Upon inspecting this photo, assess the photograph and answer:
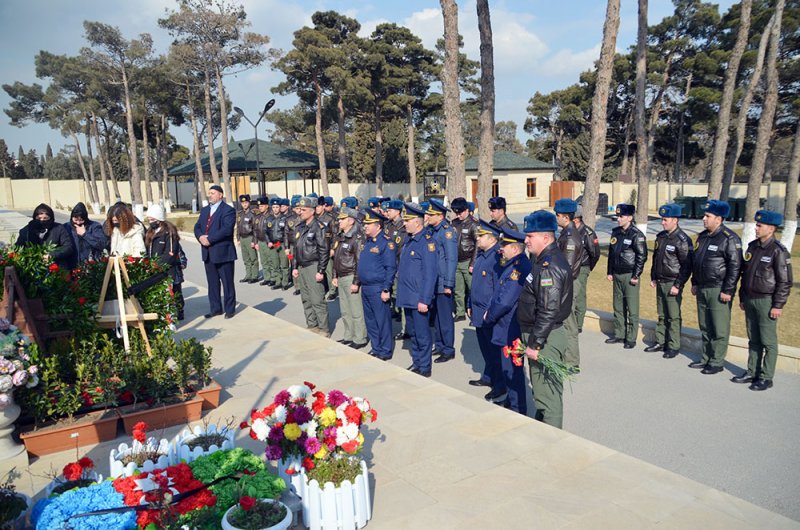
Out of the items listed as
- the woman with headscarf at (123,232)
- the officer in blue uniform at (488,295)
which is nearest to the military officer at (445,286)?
the officer in blue uniform at (488,295)

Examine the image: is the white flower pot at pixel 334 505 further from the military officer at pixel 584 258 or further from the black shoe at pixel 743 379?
the military officer at pixel 584 258

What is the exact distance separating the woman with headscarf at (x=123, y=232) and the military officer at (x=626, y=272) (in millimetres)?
6103

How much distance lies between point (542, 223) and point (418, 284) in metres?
2.45

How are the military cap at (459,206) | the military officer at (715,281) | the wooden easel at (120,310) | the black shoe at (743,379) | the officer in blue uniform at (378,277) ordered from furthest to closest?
the military cap at (459,206) → the officer in blue uniform at (378,277) → the military officer at (715,281) → the black shoe at (743,379) → the wooden easel at (120,310)

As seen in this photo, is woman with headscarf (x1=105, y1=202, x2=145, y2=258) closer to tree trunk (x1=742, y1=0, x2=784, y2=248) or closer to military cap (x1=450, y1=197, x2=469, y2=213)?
military cap (x1=450, y1=197, x2=469, y2=213)

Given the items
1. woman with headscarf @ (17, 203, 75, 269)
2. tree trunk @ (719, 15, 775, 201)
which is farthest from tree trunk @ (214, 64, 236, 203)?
woman with headscarf @ (17, 203, 75, 269)

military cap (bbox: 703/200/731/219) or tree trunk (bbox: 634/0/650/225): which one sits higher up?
tree trunk (bbox: 634/0/650/225)

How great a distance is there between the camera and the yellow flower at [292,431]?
128 inches

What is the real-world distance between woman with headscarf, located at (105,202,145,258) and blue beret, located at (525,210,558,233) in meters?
4.63

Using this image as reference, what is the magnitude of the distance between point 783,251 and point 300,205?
6532mm

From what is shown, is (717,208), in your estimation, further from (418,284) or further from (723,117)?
(723,117)

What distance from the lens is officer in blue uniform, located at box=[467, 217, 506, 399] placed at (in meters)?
6.17

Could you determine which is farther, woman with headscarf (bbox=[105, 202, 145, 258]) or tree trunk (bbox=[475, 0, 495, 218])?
tree trunk (bbox=[475, 0, 495, 218])

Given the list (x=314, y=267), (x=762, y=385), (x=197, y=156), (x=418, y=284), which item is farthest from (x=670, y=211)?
(x=197, y=156)
